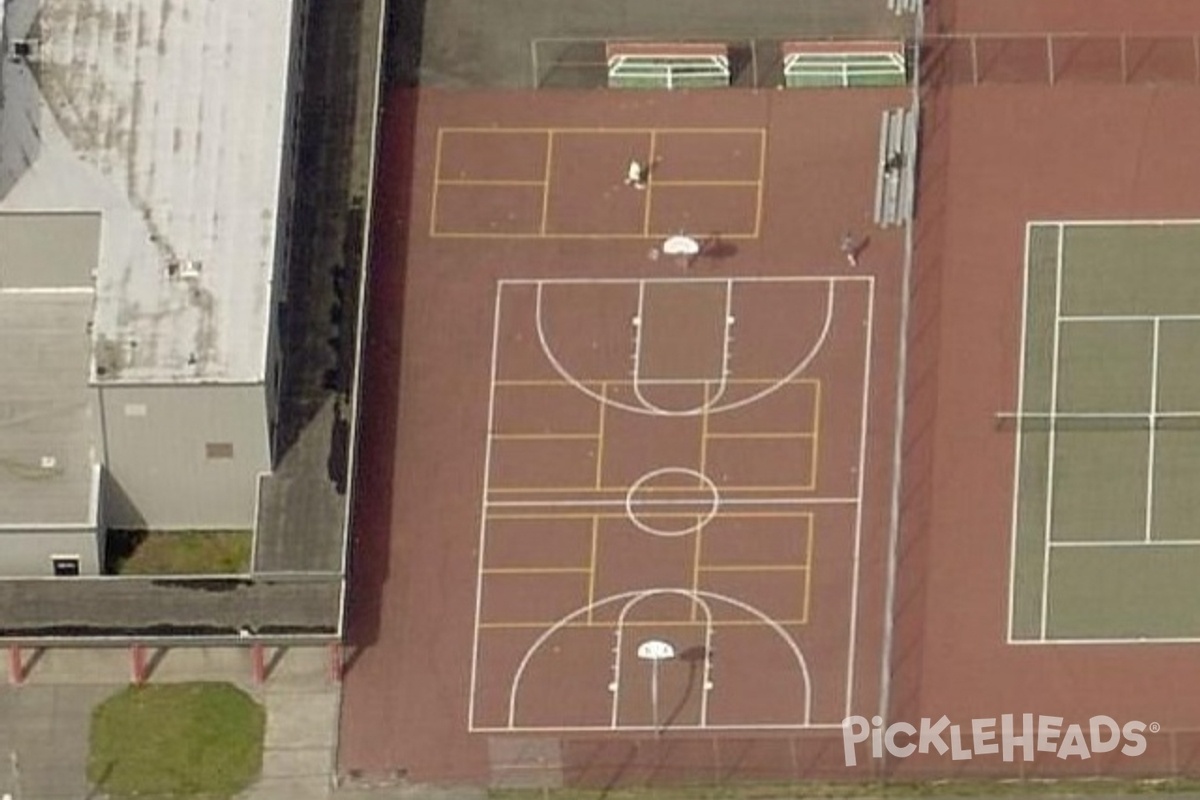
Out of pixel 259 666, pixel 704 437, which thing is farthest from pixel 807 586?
pixel 259 666

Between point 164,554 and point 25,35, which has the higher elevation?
point 25,35

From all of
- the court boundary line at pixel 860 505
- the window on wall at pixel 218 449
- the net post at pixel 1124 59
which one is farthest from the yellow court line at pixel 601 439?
the net post at pixel 1124 59

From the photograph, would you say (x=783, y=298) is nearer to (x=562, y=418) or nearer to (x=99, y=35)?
(x=562, y=418)

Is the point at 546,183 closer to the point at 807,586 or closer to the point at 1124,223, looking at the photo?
the point at 807,586

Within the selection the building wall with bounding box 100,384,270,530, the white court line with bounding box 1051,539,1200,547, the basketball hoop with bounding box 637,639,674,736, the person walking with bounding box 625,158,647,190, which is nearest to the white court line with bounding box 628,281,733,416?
the person walking with bounding box 625,158,647,190

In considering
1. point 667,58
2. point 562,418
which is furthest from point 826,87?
point 562,418

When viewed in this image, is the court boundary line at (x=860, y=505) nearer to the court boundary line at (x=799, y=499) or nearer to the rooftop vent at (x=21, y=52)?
the court boundary line at (x=799, y=499)
